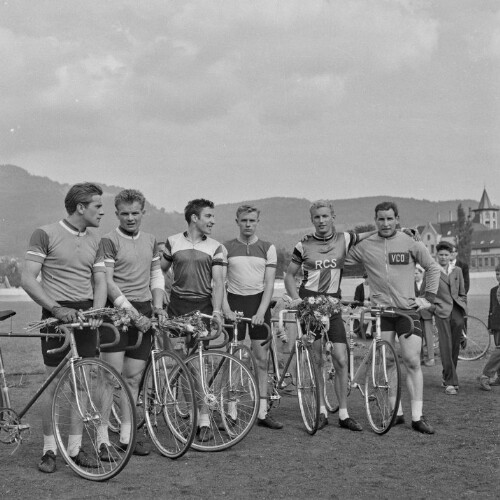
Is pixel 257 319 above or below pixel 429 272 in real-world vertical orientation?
below

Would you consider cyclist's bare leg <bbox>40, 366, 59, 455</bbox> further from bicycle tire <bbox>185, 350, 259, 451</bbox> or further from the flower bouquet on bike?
the flower bouquet on bike

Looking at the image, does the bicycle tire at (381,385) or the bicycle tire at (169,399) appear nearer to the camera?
the bicycle tire at (169,399)

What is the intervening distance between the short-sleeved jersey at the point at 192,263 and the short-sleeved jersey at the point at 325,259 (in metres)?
0.89

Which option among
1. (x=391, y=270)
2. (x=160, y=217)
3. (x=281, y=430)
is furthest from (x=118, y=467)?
(x=160, y=217)

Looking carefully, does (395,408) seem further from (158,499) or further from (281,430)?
(158,499)

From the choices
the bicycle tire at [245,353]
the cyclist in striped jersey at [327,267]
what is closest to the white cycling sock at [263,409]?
the bicycle tire at [245,353]

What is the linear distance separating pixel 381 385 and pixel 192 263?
208 cm

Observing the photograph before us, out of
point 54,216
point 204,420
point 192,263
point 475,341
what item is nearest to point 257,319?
point 192,263

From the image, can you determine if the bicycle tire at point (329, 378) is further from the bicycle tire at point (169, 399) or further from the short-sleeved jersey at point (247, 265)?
the bicycle tire at point (169, 399)

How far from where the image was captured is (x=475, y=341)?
13.7m

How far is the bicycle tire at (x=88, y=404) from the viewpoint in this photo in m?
5.40

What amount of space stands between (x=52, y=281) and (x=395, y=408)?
10.6 ft

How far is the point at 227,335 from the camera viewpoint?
23.6ft

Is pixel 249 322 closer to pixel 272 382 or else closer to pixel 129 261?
pixel 272 382
